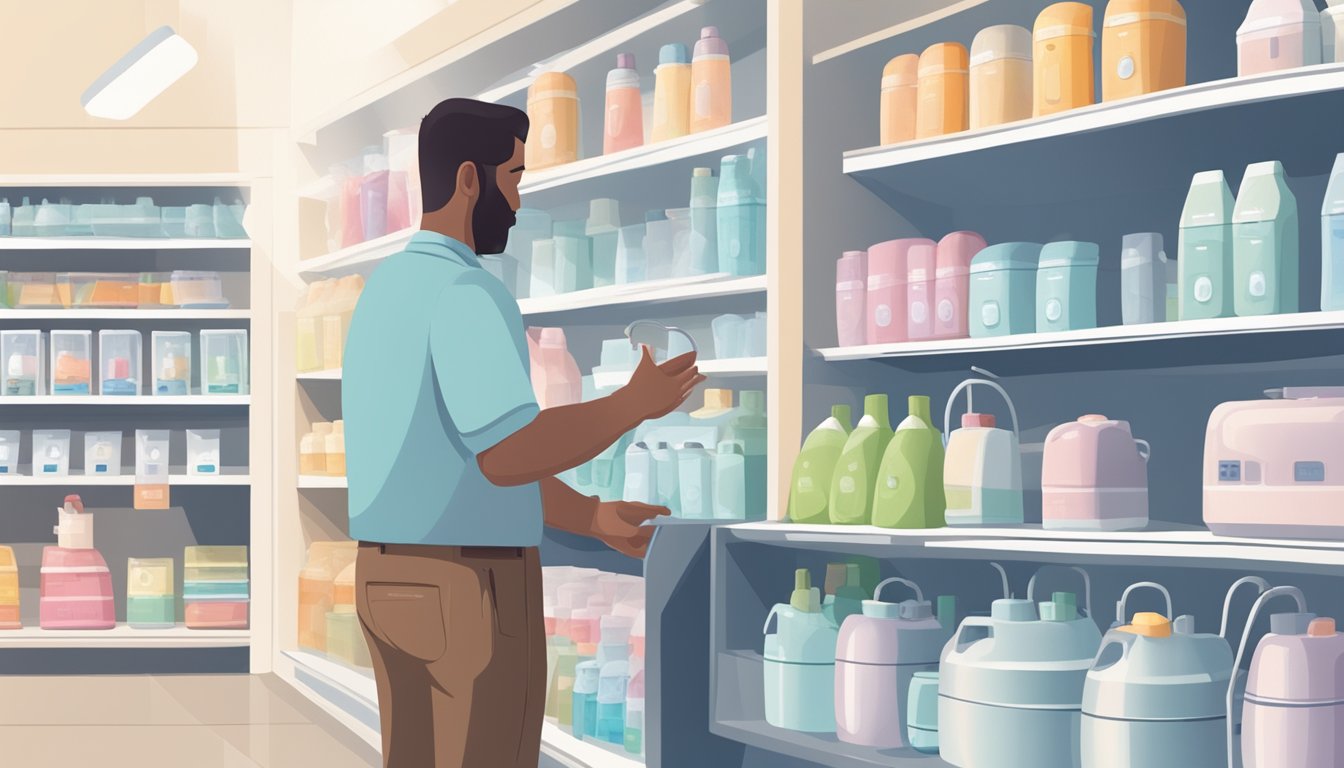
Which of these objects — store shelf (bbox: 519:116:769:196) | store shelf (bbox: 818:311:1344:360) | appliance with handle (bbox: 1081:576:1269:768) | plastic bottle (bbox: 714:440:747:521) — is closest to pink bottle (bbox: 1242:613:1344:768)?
appliance with handle (bbox: 1081:576:1269:768)

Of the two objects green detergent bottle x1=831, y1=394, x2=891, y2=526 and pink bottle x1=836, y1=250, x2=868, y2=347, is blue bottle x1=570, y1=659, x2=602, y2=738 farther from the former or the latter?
pink bottle x1=836, y1=250, x2=868, y2=347

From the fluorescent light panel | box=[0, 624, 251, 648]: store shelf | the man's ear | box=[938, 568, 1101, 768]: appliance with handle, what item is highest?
the fluorescent light panel

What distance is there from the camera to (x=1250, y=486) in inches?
100

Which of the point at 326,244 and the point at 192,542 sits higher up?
the point at 326,244

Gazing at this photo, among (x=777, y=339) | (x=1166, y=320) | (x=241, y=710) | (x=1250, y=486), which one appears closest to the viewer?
(x=1250, y=486)

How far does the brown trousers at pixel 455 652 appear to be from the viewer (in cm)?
234

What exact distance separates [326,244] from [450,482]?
447 centimetres

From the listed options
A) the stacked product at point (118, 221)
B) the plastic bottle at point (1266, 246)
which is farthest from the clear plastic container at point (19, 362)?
the plastic bottle at point (1266, 246)

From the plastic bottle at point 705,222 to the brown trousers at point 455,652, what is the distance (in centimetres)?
153

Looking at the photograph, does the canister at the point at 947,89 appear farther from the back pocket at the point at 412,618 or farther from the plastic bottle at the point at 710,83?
the back pocket at the point at 412,618

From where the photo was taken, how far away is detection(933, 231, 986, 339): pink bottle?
3182 millimetres

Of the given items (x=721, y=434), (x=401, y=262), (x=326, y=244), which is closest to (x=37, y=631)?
(x=326, y=244)

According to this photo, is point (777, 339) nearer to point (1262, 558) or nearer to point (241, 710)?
point (1262, 558)

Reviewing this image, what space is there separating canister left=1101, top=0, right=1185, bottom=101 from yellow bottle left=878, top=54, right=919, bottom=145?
1.83 ft
